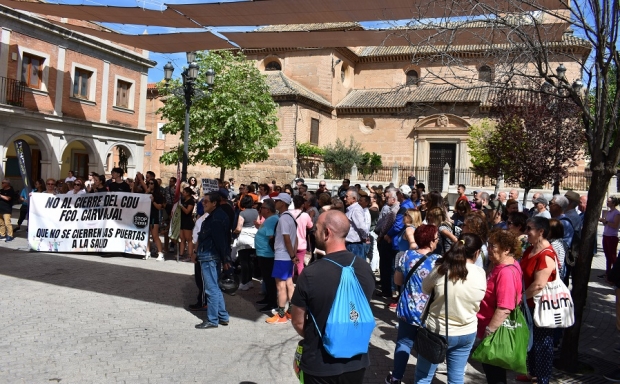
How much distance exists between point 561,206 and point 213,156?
18554 mm

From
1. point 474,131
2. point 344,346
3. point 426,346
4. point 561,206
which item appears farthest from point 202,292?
point 474,131

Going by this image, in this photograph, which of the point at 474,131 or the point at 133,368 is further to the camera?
the point at 474,131

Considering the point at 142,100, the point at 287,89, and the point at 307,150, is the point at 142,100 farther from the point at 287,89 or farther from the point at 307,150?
the point at 307,150

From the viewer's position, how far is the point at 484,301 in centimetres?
443

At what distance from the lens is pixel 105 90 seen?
25.0m

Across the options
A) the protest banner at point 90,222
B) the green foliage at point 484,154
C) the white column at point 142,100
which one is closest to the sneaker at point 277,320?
the protest banner at point 90,222

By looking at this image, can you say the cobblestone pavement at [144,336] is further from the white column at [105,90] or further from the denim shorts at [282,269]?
the white column at [105,90]

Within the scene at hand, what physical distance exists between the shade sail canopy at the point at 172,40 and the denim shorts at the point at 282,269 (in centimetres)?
620

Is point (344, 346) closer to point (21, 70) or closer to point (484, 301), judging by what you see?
point (484, 301)

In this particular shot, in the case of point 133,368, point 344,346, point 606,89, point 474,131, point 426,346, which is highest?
point 474,131

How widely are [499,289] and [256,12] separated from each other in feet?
23.0

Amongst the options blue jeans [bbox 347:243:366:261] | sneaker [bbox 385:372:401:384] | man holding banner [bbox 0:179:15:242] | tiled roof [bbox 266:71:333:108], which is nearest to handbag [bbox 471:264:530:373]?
sneaker [bbox 385:372:401:384]

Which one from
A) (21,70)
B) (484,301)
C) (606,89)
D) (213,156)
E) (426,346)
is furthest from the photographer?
(213,156)

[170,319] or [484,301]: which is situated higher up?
[484,301]
